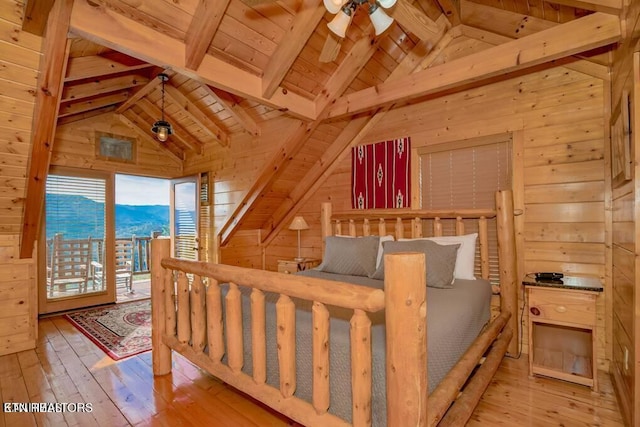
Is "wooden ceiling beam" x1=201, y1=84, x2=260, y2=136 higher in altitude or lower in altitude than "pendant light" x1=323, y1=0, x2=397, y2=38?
higher

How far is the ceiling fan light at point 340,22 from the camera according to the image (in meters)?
1.72

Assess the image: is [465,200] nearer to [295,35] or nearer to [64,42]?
[295,35]

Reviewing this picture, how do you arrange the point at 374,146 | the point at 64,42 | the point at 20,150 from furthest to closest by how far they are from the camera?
the point at 374,146
the point at 20,150
the point at 64,42

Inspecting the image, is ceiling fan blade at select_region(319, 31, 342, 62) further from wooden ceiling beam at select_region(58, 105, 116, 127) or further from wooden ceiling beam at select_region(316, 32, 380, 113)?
wooden ceiling beam at select_region(58, 105, 116, 127)

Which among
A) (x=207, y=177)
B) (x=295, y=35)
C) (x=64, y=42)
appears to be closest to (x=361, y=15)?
(x=295, y=35)

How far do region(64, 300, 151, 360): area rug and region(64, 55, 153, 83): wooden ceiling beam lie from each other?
2.37m

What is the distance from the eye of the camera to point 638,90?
5.09ft

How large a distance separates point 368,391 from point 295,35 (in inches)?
98.1

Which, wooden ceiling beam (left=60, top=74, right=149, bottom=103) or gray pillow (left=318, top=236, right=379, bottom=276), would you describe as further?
wooden ceiling beam (left=60, top=74, right=149, bottom=103)

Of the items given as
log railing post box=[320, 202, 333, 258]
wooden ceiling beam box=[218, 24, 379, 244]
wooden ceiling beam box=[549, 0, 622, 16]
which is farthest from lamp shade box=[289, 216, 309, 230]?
wooden ceiling beam box=[549, 0, 622, 16]

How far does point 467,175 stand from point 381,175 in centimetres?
92

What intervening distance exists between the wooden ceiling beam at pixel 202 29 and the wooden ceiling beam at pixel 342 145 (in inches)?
68.4

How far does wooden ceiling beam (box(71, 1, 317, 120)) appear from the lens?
1884 mm

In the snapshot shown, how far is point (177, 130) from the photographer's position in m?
4.57
